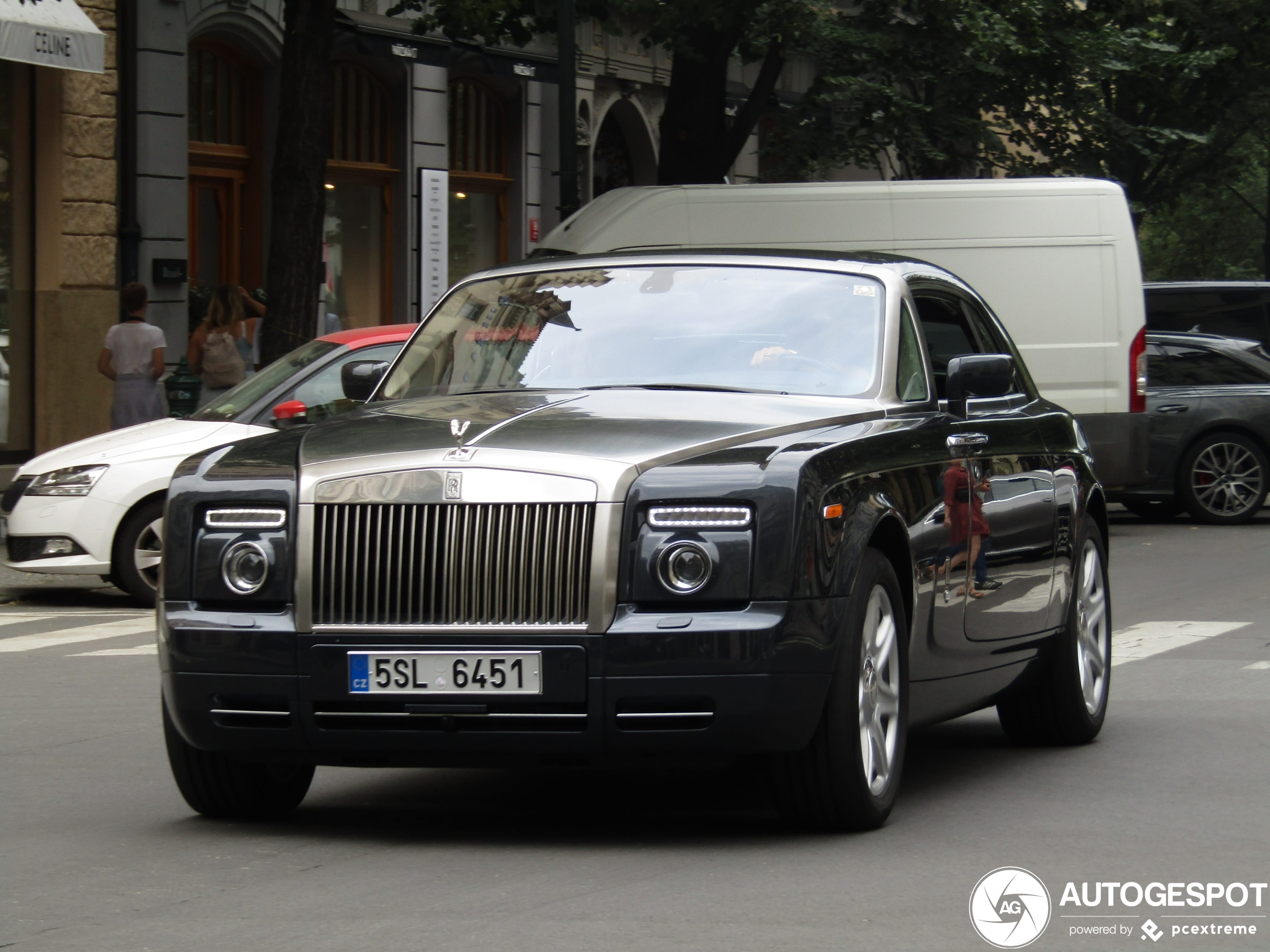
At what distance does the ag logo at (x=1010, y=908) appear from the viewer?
16.8 feet

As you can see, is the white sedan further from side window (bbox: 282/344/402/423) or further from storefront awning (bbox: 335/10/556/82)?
storefront awning (bbox: 335/10/556/82)

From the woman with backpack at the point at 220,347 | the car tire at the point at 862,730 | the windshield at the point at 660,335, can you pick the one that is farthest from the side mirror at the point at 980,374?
the woman with backpack at the point at 220,347

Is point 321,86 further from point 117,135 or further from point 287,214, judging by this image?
point 117,135

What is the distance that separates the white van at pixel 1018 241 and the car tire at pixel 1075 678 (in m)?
9.07

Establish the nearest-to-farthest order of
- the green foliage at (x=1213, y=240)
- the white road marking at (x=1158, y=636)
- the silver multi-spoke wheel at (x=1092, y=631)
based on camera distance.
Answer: the silver multi-spoke wheel at (x=1092, y=631) → the white road marking at (x=1158, y=636) → the green foliage at (x=1213, y=240)

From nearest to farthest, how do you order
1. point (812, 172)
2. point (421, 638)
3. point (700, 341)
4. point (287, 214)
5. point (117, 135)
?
point (421, 638) → point (700, 341) → point (287, 214) → point (117, 135) → point (812, 172)

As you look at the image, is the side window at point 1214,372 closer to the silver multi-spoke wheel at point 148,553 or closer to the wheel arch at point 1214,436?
the wheel arch at point 1214,436

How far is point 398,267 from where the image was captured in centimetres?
2791

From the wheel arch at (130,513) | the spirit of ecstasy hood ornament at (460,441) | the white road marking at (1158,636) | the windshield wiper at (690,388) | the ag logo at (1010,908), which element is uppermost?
the windshield wiper at (690,388)

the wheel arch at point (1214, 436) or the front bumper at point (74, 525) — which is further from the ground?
the wheel arch at point (1214, 436)

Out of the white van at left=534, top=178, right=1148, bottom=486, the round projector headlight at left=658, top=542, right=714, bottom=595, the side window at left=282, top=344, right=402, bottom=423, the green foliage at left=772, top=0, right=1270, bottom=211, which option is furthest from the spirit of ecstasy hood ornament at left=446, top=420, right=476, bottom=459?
the green foliage at left=772, top=0, right=1270, bottom=211

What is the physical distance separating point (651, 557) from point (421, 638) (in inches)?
24.7

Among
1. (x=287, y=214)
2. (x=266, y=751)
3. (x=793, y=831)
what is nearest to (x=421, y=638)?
(x=266, y=751)

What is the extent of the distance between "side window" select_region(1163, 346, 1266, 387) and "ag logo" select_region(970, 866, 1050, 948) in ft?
49.7
